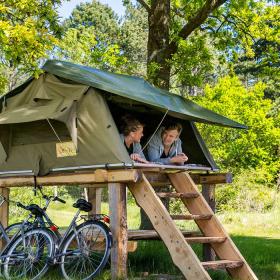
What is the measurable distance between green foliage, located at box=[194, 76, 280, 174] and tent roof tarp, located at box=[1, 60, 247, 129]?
49.8 ft

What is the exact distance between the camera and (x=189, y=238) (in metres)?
6.92

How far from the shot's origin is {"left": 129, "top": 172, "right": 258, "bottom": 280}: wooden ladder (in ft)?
21.0

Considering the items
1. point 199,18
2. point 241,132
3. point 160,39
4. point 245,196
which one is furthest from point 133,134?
point 241,132

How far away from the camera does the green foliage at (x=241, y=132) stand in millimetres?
23927

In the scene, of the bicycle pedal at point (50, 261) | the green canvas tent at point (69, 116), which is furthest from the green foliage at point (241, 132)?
the bicycle pedal at point (50, 261)

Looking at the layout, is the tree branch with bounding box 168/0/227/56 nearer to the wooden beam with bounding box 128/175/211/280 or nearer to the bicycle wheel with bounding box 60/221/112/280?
the wooden beam with bounding box 128/175/211/280

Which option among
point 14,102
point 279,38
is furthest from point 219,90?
point 14,102

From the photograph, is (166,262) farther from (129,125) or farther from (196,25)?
(196,25)

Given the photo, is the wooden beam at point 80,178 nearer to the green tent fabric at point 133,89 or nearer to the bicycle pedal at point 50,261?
the green tent fabric at point 133,89

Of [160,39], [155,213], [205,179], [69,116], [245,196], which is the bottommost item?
[155,213]

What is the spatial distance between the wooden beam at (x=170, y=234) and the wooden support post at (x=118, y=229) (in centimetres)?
21

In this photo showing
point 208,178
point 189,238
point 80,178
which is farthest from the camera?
point 208,178

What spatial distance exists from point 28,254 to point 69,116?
1.76 meters

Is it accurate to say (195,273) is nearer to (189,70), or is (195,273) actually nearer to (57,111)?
(57,111)
